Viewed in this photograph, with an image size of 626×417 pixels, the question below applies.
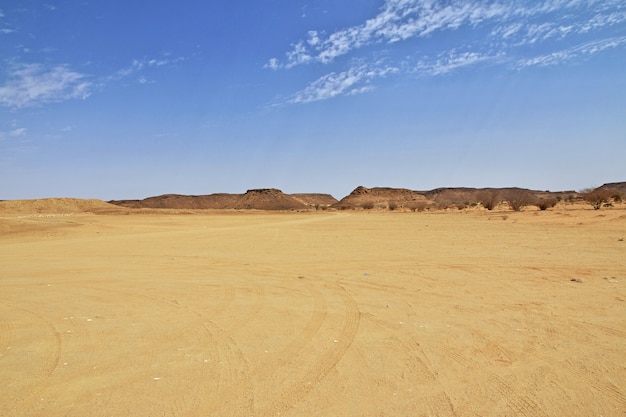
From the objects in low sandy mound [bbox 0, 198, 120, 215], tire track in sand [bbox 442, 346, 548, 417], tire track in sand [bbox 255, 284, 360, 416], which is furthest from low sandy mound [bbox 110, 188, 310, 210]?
tire track in sand [bbox 442, 346, 548, 417]

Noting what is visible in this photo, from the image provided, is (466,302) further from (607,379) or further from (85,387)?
(85,387)

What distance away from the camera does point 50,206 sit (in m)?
69.3

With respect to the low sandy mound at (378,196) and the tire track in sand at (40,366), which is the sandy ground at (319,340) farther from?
the low sandy mound at (378,196)

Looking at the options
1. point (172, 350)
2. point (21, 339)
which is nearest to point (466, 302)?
point (172, 350)

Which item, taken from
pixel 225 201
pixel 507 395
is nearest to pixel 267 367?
pixel 507 395

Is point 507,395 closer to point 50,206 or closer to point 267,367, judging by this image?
point 267,367

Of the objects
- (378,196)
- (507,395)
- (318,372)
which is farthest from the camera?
(378,196)

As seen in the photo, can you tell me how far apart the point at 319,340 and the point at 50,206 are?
2996 inches

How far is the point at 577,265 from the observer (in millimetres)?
10766

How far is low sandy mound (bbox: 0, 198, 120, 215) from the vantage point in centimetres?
6292

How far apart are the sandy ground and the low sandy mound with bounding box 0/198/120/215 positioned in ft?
197

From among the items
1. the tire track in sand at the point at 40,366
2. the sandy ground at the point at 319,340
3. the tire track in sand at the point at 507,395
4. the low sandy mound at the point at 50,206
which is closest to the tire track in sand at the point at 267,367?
the sandy ground at the point at 319,340

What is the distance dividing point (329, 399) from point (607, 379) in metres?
2.67

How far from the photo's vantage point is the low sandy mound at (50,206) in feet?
206
